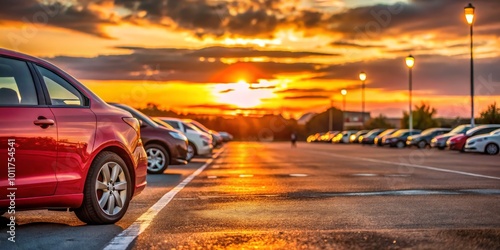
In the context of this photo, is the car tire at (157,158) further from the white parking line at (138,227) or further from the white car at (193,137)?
the white car at (193,137)

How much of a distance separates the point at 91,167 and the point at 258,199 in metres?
3.58

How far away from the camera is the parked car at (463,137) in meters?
41.1

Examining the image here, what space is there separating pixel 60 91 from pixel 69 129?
539 mm

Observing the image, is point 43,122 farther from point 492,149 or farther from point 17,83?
point 492,149

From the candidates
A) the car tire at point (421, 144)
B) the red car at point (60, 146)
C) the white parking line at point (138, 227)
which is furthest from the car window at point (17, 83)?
the car tire at point (421, 144)

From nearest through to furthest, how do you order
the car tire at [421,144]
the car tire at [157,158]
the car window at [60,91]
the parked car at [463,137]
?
the car window at [60,91] → the car tire at [157,158] → the parked car at [463,137] → the car tire at [421,144]

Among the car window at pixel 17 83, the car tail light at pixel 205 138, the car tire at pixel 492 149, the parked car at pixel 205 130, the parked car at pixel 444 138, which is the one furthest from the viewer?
the parked car at pixel 444 138

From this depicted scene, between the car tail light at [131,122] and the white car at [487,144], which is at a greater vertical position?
the car tail light at [131,122]

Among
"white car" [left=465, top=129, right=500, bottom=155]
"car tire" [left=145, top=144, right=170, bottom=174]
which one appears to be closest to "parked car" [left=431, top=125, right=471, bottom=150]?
"white car" [left=465, top=129, right=500, bottom=155]

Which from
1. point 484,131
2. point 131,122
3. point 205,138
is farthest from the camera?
point 484,131

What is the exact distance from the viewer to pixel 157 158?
19719mm

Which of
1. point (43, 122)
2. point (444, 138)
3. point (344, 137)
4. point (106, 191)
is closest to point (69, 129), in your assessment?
point (43, 122)

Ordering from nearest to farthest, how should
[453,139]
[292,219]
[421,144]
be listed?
[292,219]
[453,139]
[421,144]

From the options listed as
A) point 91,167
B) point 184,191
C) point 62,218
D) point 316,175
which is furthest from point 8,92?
point 316,175
